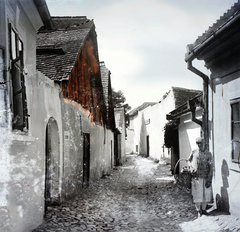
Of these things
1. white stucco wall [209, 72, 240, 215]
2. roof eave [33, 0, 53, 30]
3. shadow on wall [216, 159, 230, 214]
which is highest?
roof eave [33, 0, 53, 30]

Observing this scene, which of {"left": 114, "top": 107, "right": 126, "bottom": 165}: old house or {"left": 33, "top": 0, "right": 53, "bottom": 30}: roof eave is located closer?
{"left": 33, "top": 0, "right": 53, "bottom": 30}: roof eave

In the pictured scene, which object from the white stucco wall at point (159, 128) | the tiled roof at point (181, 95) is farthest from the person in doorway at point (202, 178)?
the white stucco wall at point (159, 128)

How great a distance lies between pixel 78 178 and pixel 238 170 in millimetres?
4690

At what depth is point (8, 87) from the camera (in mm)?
3232

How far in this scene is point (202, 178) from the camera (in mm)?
5379

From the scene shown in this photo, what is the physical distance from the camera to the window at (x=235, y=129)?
4254 millimetres

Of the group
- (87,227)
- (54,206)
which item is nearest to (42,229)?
(87,227)

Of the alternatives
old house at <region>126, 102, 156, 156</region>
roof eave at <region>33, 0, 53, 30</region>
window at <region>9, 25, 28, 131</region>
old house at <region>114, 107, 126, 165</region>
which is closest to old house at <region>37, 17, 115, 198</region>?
roof eave at <region>33, 0, 53, 30</region>

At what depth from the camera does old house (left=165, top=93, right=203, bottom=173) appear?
7285 mm

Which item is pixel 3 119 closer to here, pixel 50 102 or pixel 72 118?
pixel 50 102

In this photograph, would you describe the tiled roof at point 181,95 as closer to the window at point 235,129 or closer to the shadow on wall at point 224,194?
the shadow on wall at point 224,194

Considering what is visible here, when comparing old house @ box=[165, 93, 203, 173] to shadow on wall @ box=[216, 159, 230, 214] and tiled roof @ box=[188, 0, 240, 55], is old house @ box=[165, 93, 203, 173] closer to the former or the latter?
tiled roof @ box=[188, 0, 240, 55]

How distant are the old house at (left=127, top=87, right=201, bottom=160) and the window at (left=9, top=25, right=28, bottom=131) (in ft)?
25.7

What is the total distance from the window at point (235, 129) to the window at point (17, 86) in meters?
3.33
